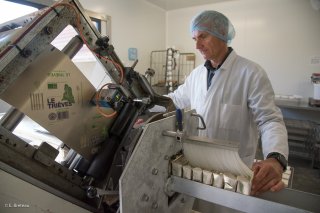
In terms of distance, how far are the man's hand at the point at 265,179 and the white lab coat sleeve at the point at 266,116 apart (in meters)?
0.19

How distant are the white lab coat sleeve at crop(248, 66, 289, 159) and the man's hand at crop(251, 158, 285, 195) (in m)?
0.19

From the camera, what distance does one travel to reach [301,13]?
3.14 metres

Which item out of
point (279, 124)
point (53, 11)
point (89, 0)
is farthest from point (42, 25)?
point (89, 0)

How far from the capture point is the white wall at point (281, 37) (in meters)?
3.16

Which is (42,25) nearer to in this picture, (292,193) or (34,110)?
(34,110)

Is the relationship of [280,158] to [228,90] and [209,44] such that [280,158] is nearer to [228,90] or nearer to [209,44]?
[228,90]

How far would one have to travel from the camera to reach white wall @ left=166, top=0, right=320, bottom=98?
3.16m

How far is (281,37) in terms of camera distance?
329cm

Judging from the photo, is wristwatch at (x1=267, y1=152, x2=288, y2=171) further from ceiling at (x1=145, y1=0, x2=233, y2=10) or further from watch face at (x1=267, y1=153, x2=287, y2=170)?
ceiling at (x1=145, y1=0, x2=233, y2=10)

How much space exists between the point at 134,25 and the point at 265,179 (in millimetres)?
3075

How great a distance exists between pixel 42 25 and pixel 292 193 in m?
0.89

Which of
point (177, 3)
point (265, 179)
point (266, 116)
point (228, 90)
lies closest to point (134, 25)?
point (177, 3)

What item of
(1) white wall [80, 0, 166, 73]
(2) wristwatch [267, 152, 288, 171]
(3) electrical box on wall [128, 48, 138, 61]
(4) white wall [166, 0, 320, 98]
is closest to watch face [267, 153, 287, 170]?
(2) wristwatch [267, 152, 288, 171]

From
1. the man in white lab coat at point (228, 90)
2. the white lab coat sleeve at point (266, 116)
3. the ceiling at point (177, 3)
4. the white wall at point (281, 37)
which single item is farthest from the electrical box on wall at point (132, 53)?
the white lab coat sleeve at point (266, 116)
